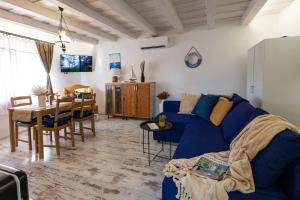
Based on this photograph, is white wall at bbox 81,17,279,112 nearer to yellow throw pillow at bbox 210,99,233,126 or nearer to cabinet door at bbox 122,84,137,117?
cabinet door at bbox 122,84,137,117

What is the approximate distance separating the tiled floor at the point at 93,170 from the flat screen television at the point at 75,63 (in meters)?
2.46

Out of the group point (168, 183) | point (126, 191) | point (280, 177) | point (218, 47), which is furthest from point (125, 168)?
point (218, 47)

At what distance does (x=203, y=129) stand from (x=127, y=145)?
1417mm

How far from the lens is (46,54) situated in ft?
15.4

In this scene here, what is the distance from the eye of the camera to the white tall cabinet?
2.56 metres

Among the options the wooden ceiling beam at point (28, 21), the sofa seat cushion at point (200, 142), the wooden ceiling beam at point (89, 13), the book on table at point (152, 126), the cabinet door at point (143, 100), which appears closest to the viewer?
the sofa seat cushion at point (200, 142)

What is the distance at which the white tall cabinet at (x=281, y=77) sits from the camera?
8.40 ft


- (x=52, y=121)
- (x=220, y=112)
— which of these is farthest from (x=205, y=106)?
(x=52, y=121)

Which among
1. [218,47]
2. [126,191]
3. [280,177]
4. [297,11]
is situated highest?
[297,11]

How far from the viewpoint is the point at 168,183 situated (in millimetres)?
1416

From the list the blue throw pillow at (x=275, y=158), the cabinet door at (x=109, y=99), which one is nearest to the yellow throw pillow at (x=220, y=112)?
the blue throw pillow at (x=275, y=158)

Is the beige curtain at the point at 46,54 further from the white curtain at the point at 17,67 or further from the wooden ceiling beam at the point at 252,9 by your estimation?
the wooden ceiling beam at the point at 252,9

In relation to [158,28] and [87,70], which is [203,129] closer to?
[158,28]

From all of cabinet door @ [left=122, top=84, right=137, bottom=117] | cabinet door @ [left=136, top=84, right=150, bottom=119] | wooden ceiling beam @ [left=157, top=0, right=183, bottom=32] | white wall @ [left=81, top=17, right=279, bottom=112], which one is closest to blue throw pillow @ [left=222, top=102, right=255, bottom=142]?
wooden ceiling beam @ [left=157, top=0, right=183, bottom=32]
